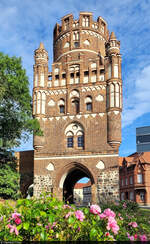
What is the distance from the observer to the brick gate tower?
23.5 metres

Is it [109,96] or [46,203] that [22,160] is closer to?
[109,96]

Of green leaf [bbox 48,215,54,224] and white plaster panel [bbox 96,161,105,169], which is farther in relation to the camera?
white plaster panel [bbox 96,161,105,169]

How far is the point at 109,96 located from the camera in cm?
2478

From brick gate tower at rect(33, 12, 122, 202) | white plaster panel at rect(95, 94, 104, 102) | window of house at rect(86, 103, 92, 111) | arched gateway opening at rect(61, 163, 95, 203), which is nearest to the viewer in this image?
brick gate tower at rect(33, 12, 122, 202)

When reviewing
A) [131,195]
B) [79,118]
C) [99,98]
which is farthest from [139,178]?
[79,118]

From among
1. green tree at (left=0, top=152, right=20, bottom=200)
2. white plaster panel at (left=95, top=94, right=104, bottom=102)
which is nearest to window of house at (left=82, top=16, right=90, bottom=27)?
white plaster panel at (left=95, top=94, right=104, bottom=102)

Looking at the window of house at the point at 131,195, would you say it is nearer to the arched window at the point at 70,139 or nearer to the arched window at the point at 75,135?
the arched window at the point at 75,135

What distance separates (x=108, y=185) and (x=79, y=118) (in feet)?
21.0

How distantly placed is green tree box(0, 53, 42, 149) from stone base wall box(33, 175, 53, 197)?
4872 mm

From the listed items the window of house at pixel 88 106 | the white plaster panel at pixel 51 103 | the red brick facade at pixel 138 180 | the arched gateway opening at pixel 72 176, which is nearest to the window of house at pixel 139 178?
the red brick facade at pixel 138 180

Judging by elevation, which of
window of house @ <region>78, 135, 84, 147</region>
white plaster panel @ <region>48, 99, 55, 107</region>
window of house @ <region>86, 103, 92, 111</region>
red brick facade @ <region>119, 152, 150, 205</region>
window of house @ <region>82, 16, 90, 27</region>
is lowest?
red brick facade @ <region>119, 152, 150, 205</region>

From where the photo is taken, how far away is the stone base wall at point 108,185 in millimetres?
22562

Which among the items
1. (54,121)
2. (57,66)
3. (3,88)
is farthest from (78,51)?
(3,88)

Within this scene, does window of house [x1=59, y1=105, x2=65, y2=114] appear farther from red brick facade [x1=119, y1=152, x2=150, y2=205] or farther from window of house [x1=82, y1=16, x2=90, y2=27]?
red brick facade [x1=119, y1=152, x2=150, y2=205]
